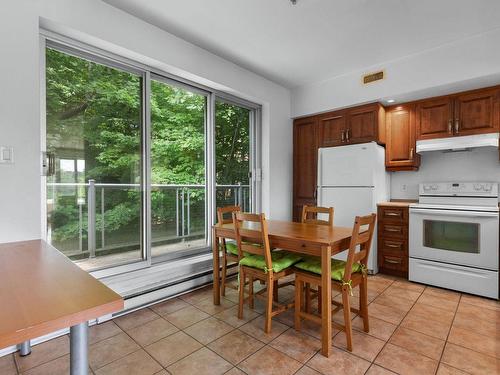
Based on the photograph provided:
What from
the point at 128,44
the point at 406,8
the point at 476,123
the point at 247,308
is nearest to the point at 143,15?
the point at 128,44

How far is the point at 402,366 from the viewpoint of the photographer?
1.73 meters

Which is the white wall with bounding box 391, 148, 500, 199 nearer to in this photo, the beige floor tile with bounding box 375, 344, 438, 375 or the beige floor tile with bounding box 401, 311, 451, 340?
the beige floor tile with bounding box 401, 311, 451, 340

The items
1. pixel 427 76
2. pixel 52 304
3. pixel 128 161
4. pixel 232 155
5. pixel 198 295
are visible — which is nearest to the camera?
pixel 52 304

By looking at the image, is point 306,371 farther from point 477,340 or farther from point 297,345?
point 477,340

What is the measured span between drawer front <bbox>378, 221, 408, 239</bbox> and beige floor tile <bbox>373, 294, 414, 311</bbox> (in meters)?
0.83

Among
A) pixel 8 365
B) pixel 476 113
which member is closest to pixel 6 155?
pixel 8 365

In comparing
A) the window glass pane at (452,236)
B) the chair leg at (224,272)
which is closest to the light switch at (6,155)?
the chair leg at (224,272)

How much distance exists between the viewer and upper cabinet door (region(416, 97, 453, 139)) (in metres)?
3.20

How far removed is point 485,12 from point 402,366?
9.61 ft

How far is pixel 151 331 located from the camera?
216 centimetres

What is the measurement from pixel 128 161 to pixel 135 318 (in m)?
1.43

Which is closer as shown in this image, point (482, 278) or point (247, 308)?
point (247, 308)

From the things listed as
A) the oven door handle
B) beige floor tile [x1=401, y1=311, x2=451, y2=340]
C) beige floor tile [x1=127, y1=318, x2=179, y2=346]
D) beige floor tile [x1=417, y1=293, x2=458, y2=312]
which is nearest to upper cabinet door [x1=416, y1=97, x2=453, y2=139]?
the oven door handle

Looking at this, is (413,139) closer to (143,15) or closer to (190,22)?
(190,22)
